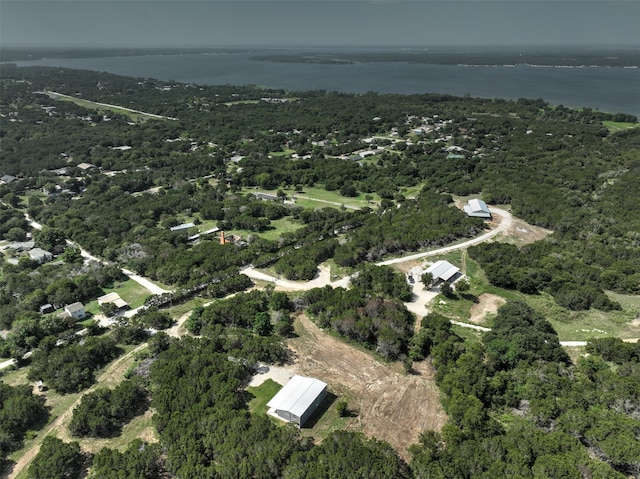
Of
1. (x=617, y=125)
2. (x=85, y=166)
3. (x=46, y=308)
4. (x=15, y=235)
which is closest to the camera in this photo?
(x=46, y=308)

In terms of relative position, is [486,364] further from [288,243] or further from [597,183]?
[597,183]

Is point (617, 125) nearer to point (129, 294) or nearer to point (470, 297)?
point (470, 297)

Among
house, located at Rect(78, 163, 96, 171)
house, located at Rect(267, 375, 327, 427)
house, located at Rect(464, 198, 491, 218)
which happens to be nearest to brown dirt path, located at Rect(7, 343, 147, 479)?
house, located at Rect(267, 375, 327, 427)

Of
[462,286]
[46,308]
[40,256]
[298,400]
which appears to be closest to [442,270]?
[462,286]

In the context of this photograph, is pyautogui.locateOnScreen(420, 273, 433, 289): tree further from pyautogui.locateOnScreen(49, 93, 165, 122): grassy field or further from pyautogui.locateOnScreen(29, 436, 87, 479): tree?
pyautogui.locateOnScreen(49, 93, 165, 122): grassy field

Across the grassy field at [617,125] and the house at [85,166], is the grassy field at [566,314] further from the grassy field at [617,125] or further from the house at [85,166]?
the grassy field at [617,125]

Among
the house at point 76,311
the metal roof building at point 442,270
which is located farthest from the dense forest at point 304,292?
the metal roof building at point 442,270
